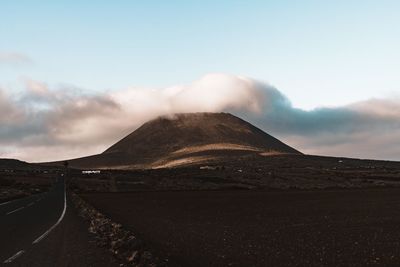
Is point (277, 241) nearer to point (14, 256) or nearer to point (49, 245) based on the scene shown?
point (49, 245)

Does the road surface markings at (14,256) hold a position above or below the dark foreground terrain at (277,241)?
above

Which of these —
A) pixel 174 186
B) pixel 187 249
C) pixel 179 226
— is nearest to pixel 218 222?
pixel 179 226

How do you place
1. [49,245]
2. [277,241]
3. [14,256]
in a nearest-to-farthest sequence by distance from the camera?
[14,256]
[49,245]
[277,241]

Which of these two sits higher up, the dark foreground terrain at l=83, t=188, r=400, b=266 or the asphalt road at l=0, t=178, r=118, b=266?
the asphalt road at l=0, t=178, r=118, b=266

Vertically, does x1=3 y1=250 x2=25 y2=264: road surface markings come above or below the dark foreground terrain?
above

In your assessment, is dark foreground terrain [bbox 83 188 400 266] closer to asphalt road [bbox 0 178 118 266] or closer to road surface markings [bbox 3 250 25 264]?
asphalt road [bbox 0 178 118 266]

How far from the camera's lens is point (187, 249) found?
61.8 ft

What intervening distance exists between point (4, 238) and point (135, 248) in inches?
282

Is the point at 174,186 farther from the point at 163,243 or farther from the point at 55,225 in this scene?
the point at 163,243

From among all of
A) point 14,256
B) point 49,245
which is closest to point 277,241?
point 49,245

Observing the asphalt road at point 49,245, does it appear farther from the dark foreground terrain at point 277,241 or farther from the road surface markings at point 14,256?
the dark foreground terrain at point 277,241

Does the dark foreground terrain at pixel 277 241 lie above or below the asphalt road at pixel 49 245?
below

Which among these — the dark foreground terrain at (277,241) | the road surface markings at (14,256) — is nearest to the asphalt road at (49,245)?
the road surface markings at (14,256)

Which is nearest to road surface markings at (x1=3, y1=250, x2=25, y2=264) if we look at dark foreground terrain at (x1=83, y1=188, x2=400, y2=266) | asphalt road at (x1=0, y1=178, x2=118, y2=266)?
asphalt road at (x1=0, y1=178, x2=118, y2=266)
